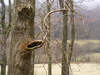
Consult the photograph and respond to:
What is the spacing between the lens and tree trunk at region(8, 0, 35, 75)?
4043mm

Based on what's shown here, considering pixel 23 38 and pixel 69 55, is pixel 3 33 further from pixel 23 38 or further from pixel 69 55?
pixel 23 38

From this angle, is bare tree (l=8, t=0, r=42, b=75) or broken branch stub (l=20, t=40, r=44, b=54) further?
bare tree (l=8, t=0, r=42, b=75)

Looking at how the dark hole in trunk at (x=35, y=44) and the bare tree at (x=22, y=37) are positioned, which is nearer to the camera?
the dark hole in trunk at (x=35, y=44)

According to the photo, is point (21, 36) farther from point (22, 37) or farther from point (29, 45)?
point (29, 45)

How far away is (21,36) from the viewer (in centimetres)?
413

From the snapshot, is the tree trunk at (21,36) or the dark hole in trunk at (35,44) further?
the tree trunk at (21,36)

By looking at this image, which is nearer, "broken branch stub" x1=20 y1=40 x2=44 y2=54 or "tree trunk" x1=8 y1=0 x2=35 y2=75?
"broken branch stub" x1=20 y1=40 x2=44 y2=54

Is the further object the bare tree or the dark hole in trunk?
the bare tree

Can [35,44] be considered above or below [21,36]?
below

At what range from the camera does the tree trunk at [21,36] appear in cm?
404

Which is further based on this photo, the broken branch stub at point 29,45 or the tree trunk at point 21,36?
the tree trunk at point 21,36

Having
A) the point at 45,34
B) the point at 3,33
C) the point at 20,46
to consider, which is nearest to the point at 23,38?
the point at 20,46

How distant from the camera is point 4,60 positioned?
50.2 ft

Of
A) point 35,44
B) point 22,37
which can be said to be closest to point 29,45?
point 35,44
